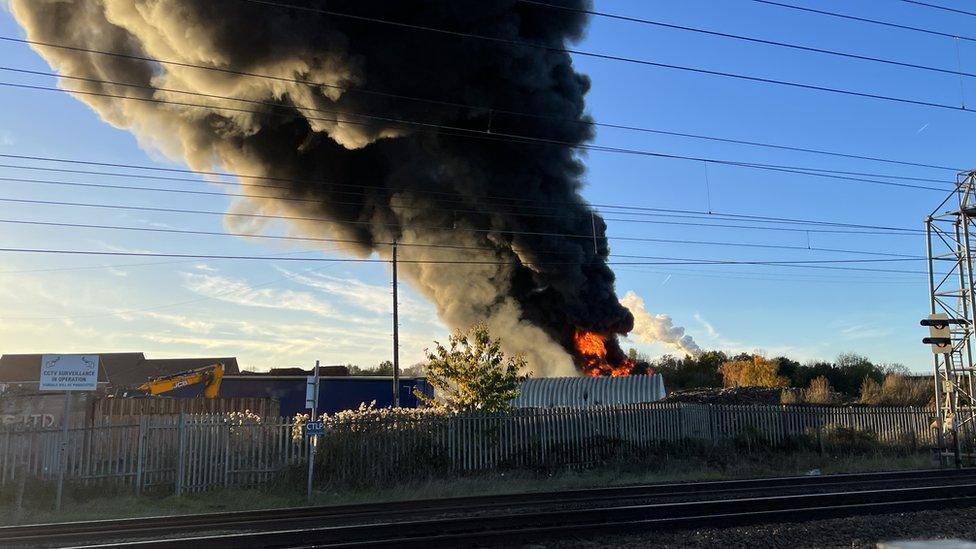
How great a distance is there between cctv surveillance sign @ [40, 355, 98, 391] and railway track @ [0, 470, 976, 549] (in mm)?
3632

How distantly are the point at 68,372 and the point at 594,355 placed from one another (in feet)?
101

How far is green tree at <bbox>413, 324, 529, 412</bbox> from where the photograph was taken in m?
23.1

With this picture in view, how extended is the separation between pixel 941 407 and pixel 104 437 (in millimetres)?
24555

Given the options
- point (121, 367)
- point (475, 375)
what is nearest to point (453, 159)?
point (475, 375)

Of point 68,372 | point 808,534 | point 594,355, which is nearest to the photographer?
point 808,534

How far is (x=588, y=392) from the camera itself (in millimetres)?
32875

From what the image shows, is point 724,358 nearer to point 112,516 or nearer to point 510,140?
point 510,140

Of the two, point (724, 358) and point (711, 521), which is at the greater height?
point (724, 358)

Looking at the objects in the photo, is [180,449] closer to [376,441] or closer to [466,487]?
[376,441]

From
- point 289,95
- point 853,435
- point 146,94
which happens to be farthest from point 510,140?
point 853,435

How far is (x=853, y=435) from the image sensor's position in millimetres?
25469

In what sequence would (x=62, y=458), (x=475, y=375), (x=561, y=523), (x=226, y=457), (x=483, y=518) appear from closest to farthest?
1. (x=561, y=523)
2. (x=483, y=518)
3. (x=62, y=458)
4. (x=226, y=457)
5. (x=475, y=375)

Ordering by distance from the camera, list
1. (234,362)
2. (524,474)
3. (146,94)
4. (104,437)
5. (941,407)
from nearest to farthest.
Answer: (104,437) → (524,474) → (941,407) → (146,94) → (234,362)

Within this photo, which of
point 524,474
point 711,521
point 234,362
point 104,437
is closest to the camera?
point 711,521
